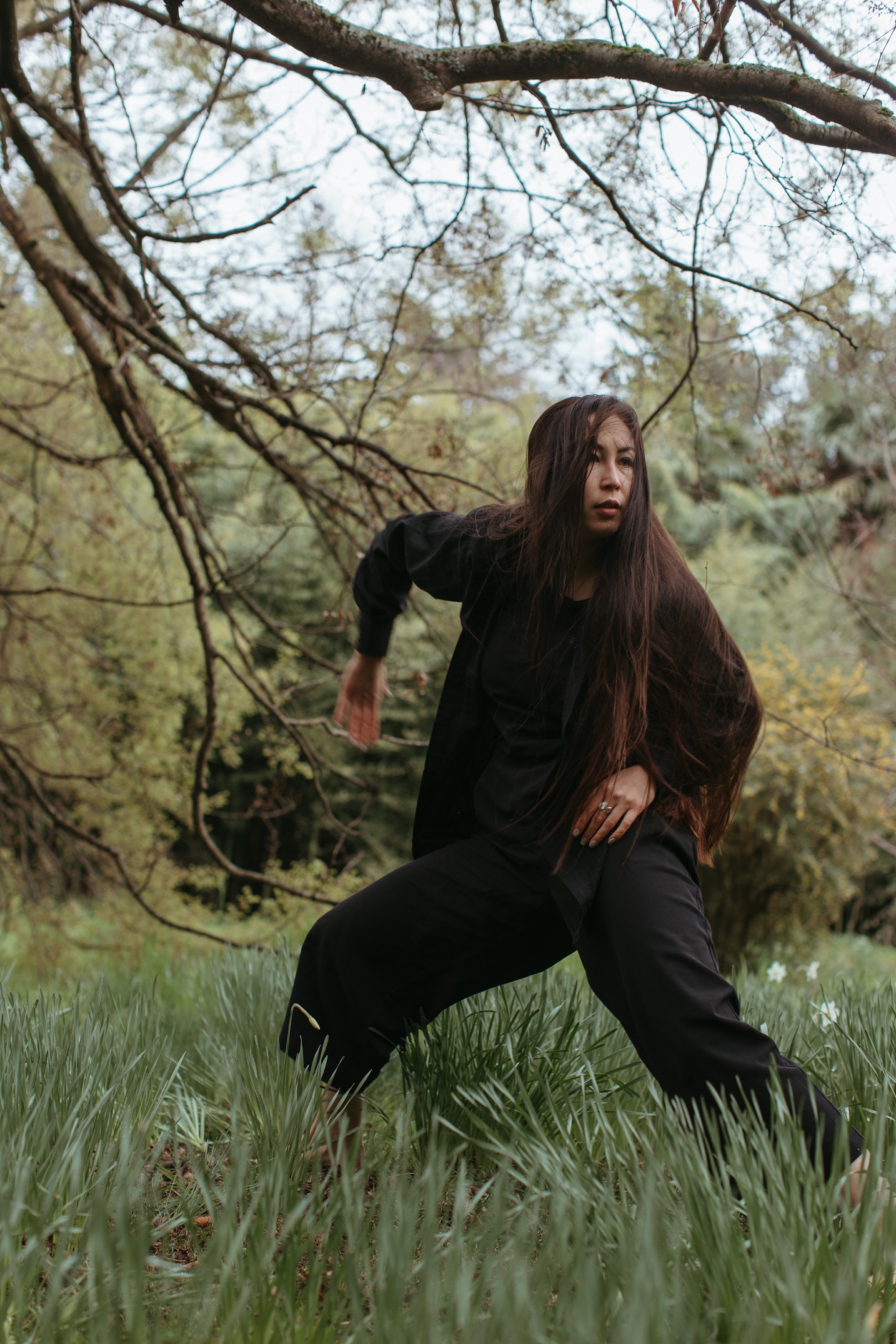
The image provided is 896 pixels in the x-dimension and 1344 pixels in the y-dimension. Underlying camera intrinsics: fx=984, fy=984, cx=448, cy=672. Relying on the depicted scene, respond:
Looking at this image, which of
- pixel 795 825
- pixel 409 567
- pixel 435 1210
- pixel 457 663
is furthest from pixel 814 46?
pixel 795 825

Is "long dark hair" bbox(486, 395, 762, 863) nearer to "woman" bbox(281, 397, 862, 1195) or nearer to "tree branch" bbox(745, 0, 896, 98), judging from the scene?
"woman" bbox(281, 397, 862, 1195)

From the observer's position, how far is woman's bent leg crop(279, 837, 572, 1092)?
2.12 metres

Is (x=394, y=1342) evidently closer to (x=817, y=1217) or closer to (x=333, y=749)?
(x=817, y=1217)

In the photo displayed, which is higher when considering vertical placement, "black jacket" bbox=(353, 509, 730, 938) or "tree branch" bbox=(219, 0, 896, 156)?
"tree branch" bbox=(219, 0, 896, 156)

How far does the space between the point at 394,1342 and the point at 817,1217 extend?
64 centimetres

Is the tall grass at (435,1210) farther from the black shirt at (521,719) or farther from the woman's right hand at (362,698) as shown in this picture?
the woman's right hand at (362,698)

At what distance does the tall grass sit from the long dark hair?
0.63 metres

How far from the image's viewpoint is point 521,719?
218 cm

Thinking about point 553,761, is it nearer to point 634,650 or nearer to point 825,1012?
point 634,650

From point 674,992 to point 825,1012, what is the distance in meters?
1.05

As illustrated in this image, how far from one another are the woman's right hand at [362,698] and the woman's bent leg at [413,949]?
0.46 meters

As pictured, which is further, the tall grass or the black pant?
the black pant

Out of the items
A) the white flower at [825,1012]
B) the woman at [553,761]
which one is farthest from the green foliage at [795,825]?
the woman at [553,761]

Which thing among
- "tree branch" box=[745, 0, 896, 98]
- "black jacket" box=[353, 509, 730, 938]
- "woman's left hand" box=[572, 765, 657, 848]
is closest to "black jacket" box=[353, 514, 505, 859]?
"black jacket" box=[353, 509, 730, 938]
